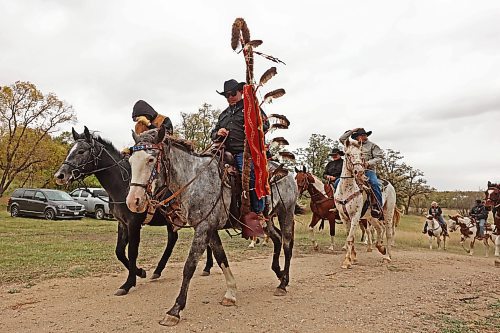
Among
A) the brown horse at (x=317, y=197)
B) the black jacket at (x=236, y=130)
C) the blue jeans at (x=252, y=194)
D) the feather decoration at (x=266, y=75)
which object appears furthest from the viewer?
the brown horse at (x=317, y=197)

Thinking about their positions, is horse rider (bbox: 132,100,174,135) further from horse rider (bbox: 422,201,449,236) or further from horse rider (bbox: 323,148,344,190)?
horse rider (bbox: 422,201,449,236)

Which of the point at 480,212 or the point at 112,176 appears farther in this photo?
the point at 480,212

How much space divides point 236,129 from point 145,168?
1.81 metres

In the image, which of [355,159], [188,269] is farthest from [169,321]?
[355,159]

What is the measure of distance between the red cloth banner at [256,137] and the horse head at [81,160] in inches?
109

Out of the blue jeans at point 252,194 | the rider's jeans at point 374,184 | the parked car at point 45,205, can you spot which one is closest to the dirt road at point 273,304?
the blue jeans at point 252,194

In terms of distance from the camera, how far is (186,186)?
514cm

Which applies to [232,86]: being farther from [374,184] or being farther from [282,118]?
[374,184]

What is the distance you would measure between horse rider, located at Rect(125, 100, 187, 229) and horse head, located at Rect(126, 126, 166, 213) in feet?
2.21

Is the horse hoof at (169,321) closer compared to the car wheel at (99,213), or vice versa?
the horse hoof at (169,321)

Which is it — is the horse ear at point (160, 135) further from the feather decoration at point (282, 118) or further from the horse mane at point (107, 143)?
the horse mane at point (107, 143)

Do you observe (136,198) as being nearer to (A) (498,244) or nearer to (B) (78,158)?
(B) (78,158)

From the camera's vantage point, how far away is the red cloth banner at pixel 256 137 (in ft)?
18.3

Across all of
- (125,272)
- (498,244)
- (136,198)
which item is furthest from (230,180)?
(498,244)
